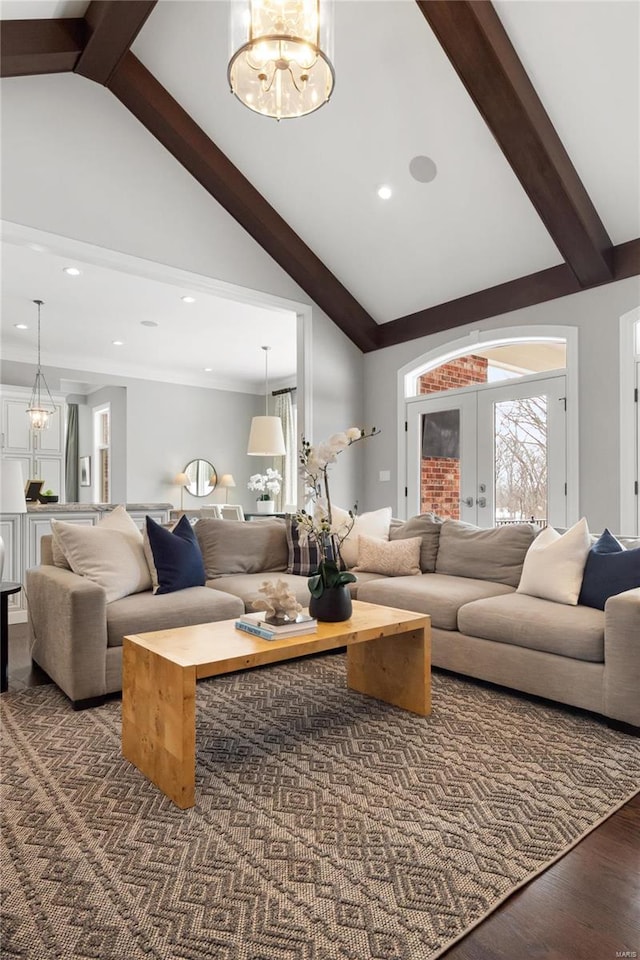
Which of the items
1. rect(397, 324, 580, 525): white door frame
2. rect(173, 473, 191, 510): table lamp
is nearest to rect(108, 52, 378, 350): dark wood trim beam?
rect(397, 324, 580, 525): white door frame

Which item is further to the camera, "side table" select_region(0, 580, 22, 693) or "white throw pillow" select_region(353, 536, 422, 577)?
"white throw pillow" select_region(353, 536, 422, 577)

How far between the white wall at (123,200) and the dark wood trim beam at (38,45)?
0.86 ft

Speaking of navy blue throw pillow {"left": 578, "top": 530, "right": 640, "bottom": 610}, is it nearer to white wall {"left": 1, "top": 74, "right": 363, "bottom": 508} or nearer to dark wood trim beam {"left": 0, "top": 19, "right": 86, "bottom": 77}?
white wall {"left": 1, "top": 74, "right": 363, "bottom": 508}

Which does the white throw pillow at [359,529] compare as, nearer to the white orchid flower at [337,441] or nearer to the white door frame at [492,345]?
the white door frame at [492,345]

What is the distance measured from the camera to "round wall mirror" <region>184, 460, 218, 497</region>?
31.7 feet

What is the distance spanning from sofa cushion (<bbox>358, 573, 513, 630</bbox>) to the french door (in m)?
1.54

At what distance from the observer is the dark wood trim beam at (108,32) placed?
3631 millimetres

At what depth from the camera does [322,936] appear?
4.53 feet

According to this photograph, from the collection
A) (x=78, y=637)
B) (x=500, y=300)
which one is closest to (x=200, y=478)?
(x=500, y=300)

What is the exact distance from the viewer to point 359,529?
4.50 metres

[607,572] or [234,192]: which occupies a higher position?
[234,192]

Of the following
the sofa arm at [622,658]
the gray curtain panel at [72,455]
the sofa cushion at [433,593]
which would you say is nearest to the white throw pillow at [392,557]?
the sofa cushion at [433,593]

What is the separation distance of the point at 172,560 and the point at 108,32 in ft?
11.0

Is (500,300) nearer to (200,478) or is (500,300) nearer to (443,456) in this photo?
(443,456)
